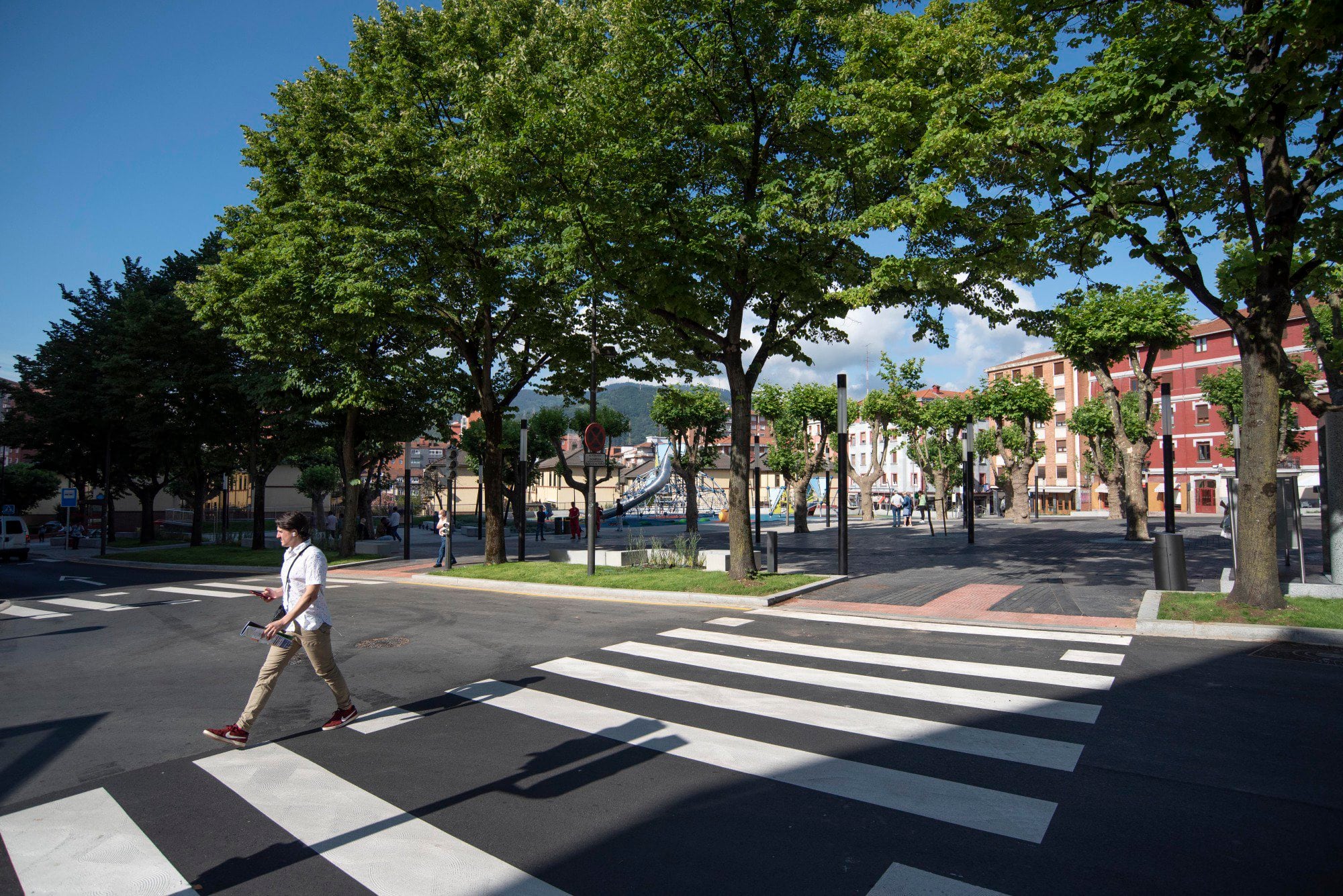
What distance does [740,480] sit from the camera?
13453 millimetres

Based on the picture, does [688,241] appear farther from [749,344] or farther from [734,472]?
[734,472]

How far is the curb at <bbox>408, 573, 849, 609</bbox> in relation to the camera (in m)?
12.1

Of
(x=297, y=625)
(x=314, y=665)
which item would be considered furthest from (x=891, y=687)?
(x=297, y=625)

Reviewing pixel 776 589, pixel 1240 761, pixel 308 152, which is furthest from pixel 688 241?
pixel 308 152

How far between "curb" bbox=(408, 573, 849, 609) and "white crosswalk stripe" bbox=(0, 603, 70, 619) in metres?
6.86

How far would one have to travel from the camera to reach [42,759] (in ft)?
17.9

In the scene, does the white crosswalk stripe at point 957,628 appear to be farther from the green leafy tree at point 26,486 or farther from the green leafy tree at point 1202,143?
the green leafy tree at point 26,486

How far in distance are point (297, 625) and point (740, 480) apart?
346 inches

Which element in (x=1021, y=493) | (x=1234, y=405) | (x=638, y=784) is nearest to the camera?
(x=638, y=784)

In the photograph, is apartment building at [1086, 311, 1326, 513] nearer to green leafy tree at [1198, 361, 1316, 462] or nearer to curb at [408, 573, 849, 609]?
green leafy tree at [1198, 361, 1316, 462]

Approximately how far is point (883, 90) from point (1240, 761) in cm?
939

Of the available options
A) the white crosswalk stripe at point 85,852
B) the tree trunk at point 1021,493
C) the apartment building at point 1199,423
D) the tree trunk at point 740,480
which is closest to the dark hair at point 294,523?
the white crosswalk stripe at point 85,852

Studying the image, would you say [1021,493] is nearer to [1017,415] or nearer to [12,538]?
[1017,415]

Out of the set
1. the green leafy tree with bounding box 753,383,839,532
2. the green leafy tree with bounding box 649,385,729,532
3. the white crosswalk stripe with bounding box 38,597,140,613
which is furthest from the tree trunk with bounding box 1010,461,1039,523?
the white crosswalk stripe with bounding box 38,597,140,613
